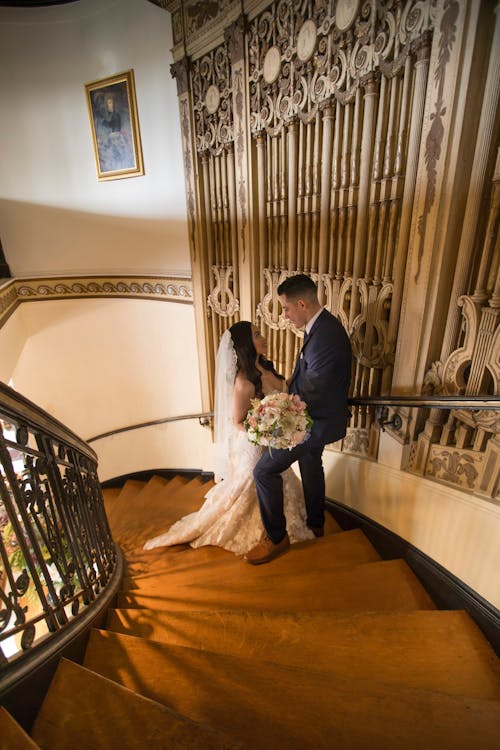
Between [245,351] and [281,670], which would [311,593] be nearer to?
[281,670]

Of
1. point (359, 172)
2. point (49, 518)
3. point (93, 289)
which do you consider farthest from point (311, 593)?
point (93, 289)

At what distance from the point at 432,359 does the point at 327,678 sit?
1.56 metres

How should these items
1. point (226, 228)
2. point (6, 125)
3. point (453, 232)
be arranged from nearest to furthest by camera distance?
point (453, 232) < point (226, 228) < point (6, 125)

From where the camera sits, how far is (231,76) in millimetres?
3055

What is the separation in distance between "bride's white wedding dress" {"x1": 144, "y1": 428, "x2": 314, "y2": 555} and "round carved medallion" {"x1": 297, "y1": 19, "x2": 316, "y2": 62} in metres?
2.50

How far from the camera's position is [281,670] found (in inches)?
52.9

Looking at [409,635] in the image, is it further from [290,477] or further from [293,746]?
[290,477]

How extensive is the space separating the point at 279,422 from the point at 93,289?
3.74m

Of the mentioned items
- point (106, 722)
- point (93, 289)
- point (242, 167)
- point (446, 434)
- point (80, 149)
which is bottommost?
point (106, 722)

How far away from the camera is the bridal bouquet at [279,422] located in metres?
2.08

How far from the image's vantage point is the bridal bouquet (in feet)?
6.82

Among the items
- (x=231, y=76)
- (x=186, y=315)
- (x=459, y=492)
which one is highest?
(x=231, y=76)

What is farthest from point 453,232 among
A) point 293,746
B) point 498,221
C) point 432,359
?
point 293,746

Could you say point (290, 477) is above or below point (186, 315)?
below
